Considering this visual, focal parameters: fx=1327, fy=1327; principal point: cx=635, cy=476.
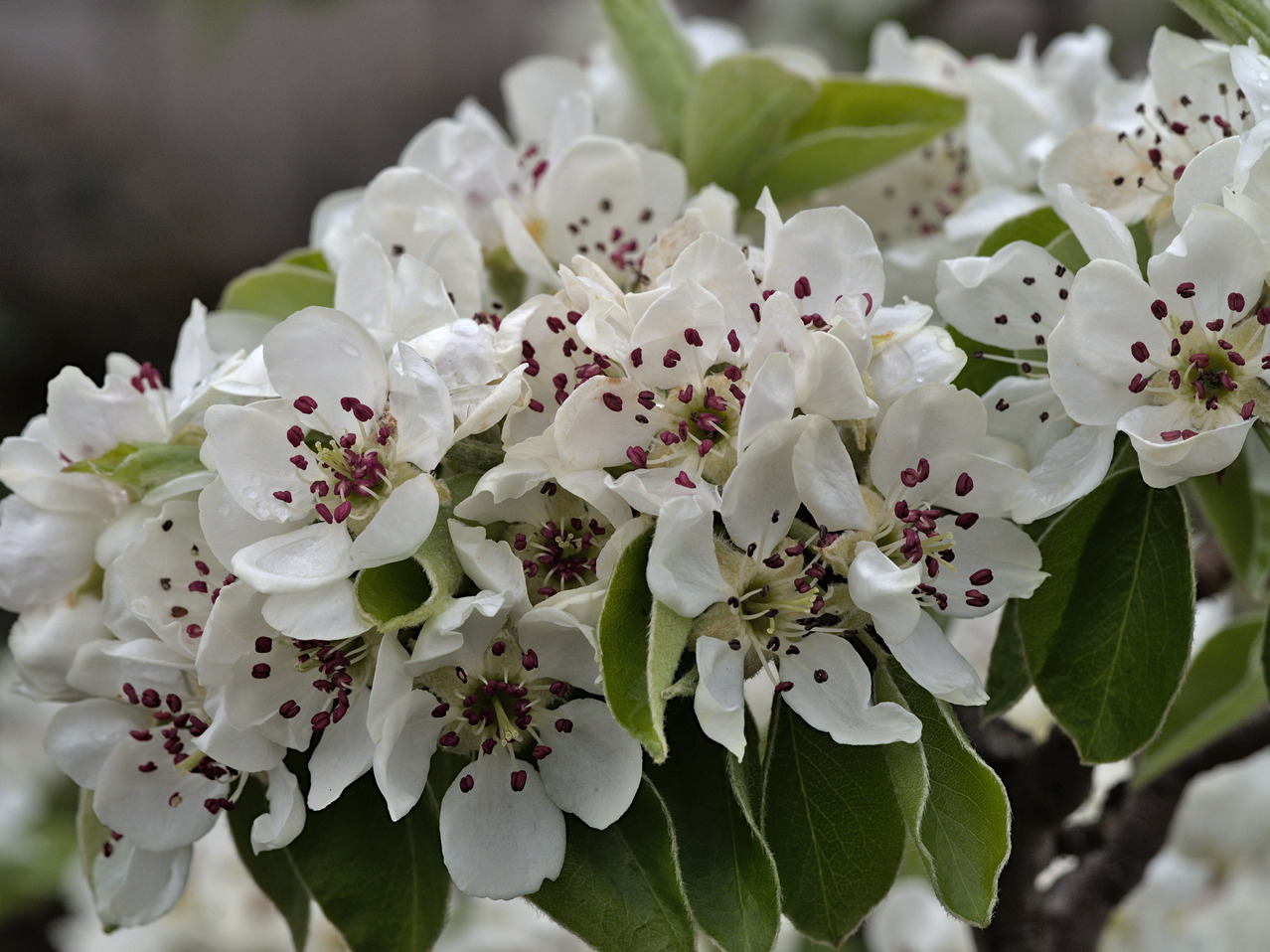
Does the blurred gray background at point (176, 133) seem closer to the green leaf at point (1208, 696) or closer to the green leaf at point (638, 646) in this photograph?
the green leaf at point (1208, 696)

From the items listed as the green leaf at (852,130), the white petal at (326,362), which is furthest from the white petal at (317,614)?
the green leaf at (852,130)

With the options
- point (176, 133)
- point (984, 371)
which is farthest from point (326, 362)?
point (176, 133)

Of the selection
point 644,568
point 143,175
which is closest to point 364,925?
point 644,568

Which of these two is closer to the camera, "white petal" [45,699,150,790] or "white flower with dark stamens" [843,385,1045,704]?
"white flower with dark stamens" [843,385,1045,704]

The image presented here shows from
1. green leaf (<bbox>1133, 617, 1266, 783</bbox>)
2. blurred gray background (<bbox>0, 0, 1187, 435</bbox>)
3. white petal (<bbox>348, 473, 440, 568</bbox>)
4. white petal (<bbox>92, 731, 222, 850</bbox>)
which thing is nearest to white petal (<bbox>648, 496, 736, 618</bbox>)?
white petal (<bbox>348, 473, 440, 568</bbox>)

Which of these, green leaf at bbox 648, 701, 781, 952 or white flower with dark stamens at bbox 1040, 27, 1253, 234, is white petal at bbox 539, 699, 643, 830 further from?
white flower with dark stamens at bbox 1040, 27, 1253, 234

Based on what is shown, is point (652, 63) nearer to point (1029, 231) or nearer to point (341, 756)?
point (1029, 231)
